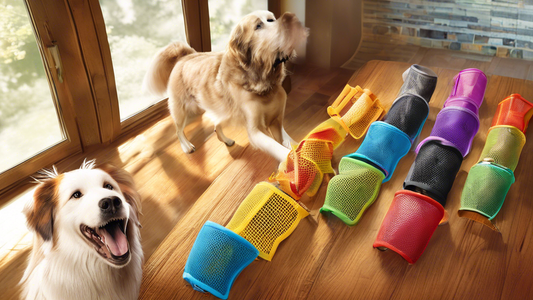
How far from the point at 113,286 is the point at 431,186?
81cm

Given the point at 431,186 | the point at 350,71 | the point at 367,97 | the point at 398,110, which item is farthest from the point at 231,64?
the point at 350,71

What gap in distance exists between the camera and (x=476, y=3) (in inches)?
76.5

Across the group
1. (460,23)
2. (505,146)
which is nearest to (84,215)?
(505,146)

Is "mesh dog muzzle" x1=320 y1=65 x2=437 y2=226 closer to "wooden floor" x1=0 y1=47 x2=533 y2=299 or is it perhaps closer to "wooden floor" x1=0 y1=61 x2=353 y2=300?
"wooden floor" x1=0 y1=47 x2=533 y2=299

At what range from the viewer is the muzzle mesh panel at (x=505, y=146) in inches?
42.5

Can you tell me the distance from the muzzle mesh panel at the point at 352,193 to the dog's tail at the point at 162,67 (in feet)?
3.36

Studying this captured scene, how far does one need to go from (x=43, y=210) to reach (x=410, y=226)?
0.77 meters

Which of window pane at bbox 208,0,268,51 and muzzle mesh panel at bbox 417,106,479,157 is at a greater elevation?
window pane at bbox 208,0,268,51

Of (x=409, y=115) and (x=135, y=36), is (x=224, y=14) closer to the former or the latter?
(x=135, y=36)

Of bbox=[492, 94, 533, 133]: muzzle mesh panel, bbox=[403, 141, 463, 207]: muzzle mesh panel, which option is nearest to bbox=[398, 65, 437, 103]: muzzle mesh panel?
bbox=[492, 94, 533, 133]: muzzle mesh panel

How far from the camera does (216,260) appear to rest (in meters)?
0.79

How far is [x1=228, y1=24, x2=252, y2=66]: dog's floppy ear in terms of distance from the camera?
133 cm

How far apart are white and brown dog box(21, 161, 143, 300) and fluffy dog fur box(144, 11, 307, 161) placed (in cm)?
76

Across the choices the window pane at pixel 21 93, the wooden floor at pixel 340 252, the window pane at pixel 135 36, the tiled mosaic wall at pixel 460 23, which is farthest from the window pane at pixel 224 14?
the wooden floor at pixel 340 252
